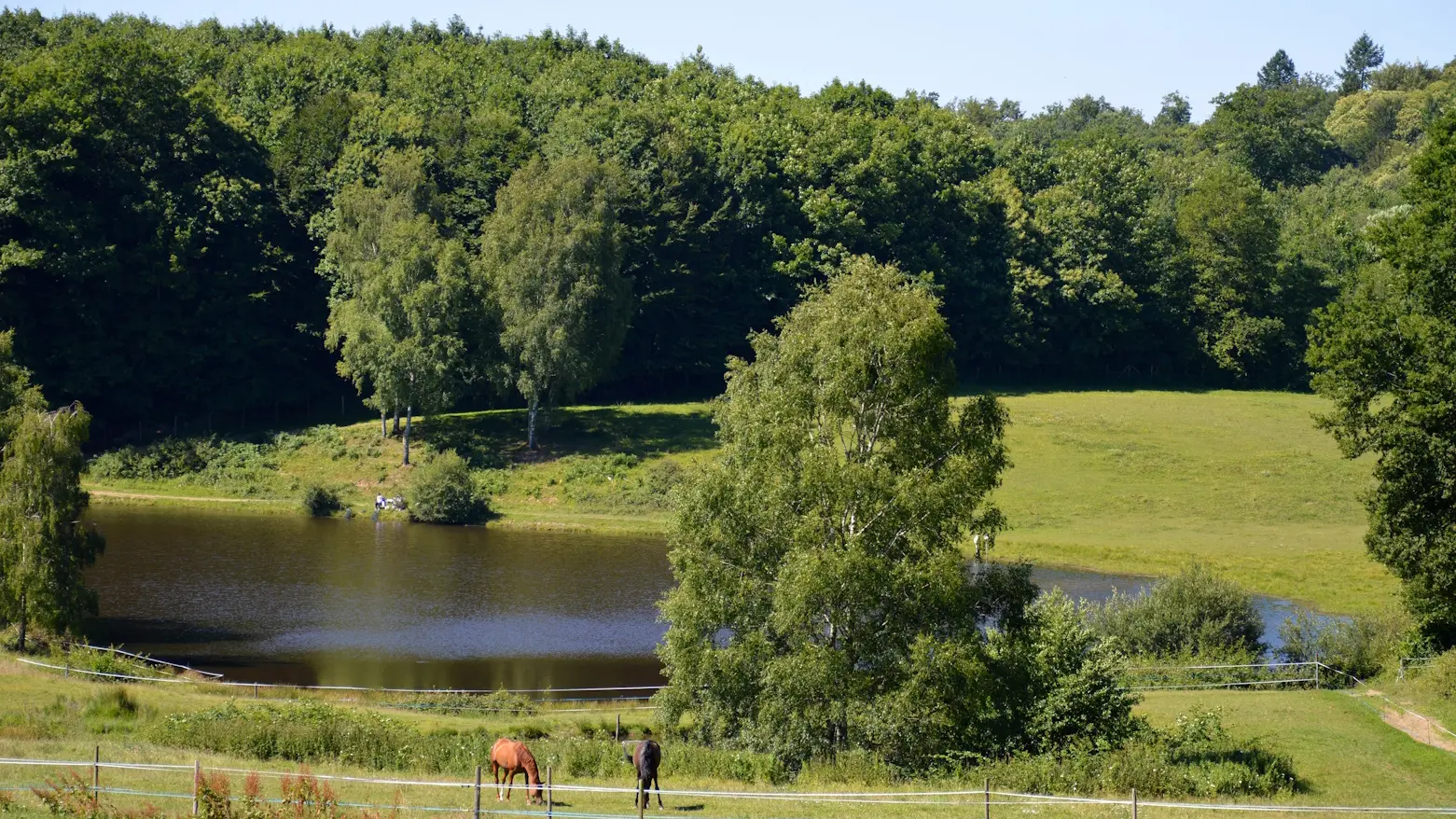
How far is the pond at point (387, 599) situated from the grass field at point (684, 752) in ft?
18.1

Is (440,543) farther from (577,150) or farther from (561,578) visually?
(577,150)

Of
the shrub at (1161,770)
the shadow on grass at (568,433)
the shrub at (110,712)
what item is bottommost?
the shrub at (110,712)

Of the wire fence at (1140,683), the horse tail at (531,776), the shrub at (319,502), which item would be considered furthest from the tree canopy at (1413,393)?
the shrub at (319,502)

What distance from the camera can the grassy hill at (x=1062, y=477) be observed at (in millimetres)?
63188

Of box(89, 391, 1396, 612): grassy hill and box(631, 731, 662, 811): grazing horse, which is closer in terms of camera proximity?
box(631, 731, 662, 811): grazing horse

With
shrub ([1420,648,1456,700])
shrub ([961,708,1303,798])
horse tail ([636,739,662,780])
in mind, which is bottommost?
shrub ([961,708,1303,798])

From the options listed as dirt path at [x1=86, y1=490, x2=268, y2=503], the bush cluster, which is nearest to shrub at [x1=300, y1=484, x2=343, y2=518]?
dirt path at [x1=86, y1=490, x2=268, y2=503]

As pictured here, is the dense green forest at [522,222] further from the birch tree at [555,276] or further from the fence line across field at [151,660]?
the fence line across field at [151,660]

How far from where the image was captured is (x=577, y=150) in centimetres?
9419

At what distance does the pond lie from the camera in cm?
4356

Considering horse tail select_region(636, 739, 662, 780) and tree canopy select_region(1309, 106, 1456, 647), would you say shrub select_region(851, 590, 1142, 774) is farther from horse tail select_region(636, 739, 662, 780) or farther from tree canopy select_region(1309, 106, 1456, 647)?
tree canopy select_region(1309, 106, 1456, 647)

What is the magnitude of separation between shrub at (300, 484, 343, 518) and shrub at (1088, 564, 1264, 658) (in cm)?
4290

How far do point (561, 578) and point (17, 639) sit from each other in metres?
21.0

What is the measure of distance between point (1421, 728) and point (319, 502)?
54844 millimetres
